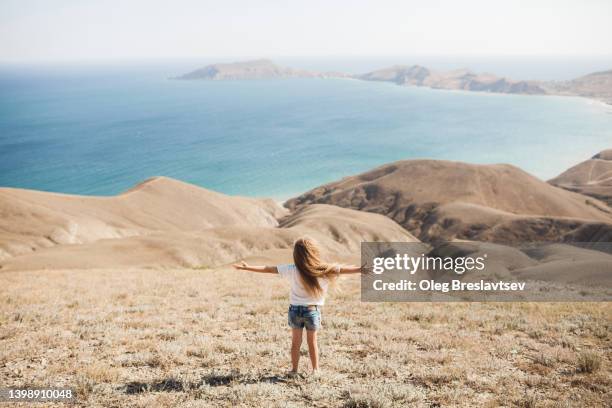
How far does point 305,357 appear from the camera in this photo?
8219mm

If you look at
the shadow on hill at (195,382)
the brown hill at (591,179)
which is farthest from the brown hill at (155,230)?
Result: the brown hill at (591,179)

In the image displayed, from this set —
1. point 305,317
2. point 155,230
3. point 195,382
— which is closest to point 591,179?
point 155,230

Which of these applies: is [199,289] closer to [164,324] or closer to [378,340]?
[164,324]

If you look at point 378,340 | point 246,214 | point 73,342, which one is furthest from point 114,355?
point 246,214

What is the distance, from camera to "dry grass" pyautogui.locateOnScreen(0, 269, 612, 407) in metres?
6.55

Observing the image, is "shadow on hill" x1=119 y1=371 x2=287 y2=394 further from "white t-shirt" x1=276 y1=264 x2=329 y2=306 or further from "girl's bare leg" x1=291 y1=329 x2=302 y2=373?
"white t-shirt" x1=276 y1=264 x2=329 y2=306

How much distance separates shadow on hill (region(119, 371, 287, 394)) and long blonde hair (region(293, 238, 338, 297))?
5.83 ft

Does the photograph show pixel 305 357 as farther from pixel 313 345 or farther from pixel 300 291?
pixel 300 291

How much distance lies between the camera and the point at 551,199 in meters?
93.4

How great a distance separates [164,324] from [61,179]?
13661 cm

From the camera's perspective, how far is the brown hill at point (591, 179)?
106 m

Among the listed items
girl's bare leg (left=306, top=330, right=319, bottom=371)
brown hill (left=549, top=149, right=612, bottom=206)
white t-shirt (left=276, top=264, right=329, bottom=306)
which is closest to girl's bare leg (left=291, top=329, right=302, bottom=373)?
girl's bare leg (left=306, top=330, right=319, bottom=371)

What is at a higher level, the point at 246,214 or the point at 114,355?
the point at 114,355

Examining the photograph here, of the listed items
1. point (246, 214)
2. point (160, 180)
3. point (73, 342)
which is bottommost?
point (246, 214)
